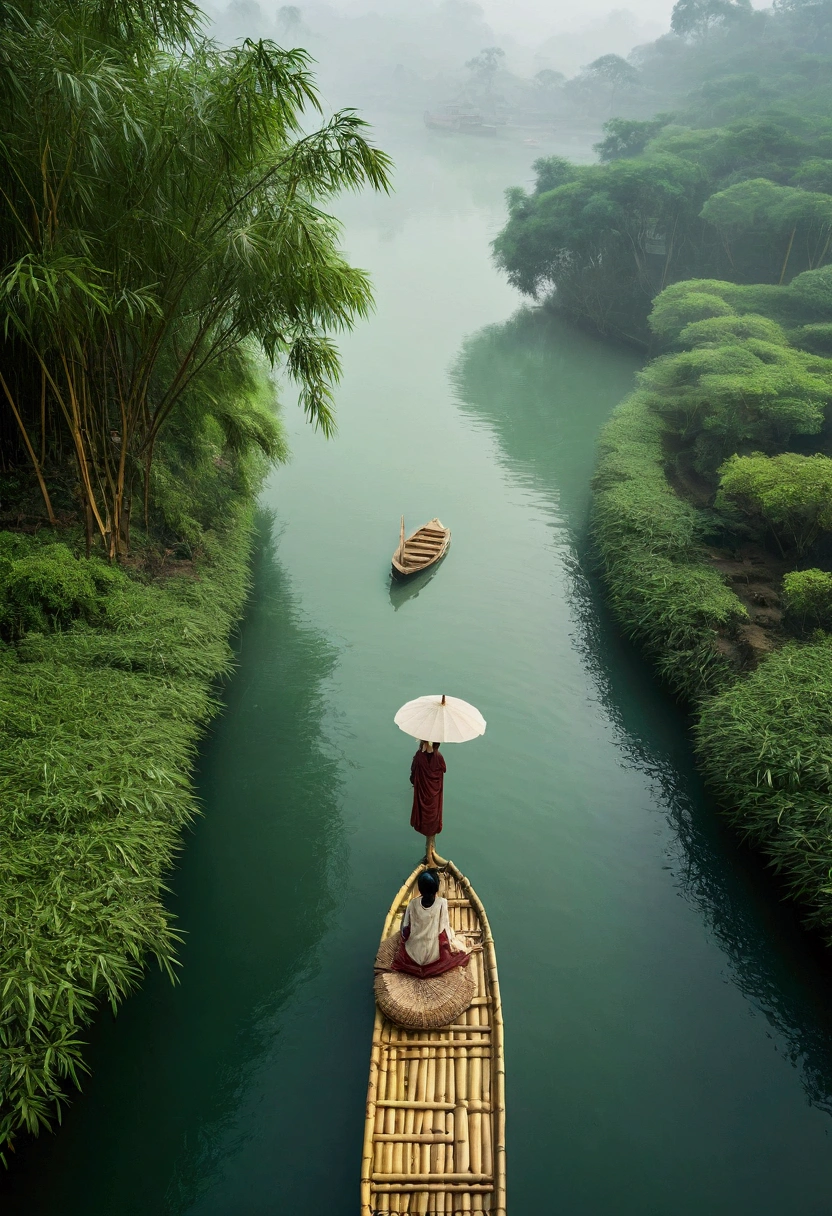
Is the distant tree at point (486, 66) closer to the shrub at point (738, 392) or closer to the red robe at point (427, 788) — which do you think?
the shrub at point (738, 392)

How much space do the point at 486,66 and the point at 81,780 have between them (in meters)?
72.3

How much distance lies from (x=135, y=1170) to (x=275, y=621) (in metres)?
5.79

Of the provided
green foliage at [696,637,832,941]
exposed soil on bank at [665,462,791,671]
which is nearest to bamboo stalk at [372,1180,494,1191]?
green foliage at [696,637,832,941]

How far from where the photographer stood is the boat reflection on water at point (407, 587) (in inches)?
386

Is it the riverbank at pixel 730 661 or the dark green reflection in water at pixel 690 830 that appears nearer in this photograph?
the dark green reflection in water at pixel 690 830

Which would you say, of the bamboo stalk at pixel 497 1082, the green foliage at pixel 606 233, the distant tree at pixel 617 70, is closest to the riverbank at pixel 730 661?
the bamboo stalk at pixel 497 1082

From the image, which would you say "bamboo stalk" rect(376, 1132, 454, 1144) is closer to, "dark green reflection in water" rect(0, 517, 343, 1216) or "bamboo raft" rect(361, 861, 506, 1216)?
"bamboo raft" rect(361, 861, 506, 1216)

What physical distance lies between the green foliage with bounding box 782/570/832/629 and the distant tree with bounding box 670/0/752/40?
4409 cm

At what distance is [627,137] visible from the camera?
26.4 meters

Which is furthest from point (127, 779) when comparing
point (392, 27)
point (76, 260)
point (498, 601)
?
→ point (392, 27)

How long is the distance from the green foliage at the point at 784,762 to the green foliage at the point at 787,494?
1779 mm

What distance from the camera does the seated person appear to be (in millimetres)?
4160

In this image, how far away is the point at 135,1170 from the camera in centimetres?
398

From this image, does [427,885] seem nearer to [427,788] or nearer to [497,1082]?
[497,1082]
